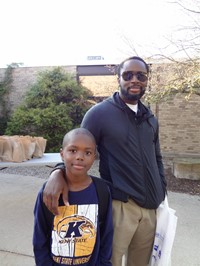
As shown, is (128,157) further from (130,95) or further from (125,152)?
(130,95)

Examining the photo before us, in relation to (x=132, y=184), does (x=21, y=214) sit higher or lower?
lower

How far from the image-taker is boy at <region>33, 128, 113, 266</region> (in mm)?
1406

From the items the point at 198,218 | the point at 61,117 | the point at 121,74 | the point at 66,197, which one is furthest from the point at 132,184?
the point at 61,117

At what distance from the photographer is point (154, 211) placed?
69.1 inches

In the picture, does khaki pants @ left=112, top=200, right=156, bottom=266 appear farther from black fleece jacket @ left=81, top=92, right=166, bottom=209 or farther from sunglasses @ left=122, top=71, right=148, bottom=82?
sunglasses @ left=122, top=71, right=148, bottom=82

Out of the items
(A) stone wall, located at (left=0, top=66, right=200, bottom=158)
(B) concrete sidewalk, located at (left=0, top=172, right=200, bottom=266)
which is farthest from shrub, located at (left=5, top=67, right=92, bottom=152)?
(B) concrete sidewalk, located at (left=0, top=172, right=200, bottom=266)

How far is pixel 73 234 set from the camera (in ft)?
4.63

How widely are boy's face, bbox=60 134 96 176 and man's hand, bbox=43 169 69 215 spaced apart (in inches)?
3.0

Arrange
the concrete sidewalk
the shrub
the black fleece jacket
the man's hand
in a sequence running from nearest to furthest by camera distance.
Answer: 1. the man's hand
2. the black fleece jacket
3. the concrete sidewalk
4. the shrub

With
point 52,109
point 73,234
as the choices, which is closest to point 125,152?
point 73,234

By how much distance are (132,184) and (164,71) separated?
184 inches

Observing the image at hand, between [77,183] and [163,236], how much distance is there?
70 centimetres

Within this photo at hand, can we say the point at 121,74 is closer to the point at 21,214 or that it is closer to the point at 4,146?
the point at 4,146

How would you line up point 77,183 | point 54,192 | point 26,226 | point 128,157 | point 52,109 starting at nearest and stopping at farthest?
point 54,192, point 77,183, point 128,157, point 26,226, point 52,109
